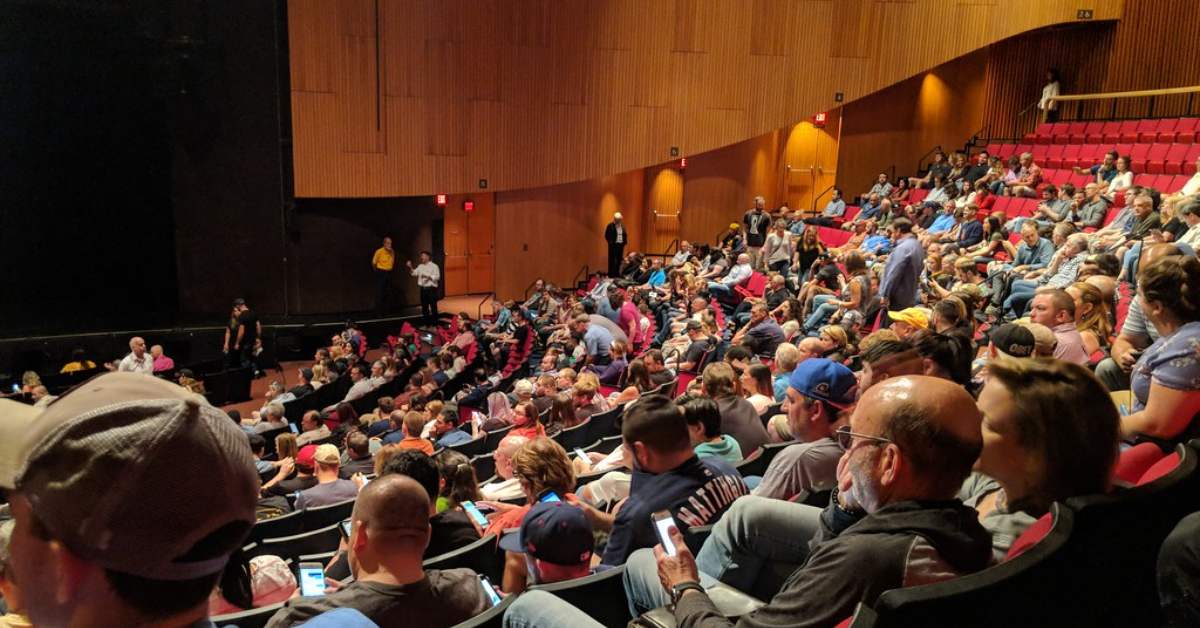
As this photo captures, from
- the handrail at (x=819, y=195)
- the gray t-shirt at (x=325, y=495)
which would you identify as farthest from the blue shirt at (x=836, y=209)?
the gray t-shirt at (x=325, y=495)

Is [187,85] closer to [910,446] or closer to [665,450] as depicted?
[665,450]

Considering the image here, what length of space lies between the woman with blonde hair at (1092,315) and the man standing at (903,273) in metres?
2.57

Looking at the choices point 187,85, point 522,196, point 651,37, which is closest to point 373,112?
point 187,85

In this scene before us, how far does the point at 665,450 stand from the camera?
265cm

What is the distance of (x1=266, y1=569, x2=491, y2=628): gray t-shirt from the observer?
194 cm

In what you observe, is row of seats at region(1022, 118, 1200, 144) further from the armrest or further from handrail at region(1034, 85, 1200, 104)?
the armrest

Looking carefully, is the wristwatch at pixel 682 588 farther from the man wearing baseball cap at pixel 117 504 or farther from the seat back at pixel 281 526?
the seat back at pixel 281 526

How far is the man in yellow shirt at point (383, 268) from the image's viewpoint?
1267 cm

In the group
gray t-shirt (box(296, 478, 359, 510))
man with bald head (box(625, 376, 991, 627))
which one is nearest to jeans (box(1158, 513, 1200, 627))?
man with bald head (box(625, 376, 991, 627))

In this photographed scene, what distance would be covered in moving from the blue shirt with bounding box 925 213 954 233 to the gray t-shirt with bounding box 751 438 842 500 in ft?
28.9

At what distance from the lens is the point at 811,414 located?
2.84 meters

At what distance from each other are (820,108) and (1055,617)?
1343cm

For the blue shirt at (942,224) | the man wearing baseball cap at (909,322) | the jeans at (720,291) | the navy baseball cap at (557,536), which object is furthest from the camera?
the blue shirt at (942,224)

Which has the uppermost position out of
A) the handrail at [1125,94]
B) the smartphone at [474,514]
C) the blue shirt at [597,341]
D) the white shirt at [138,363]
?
the handrail at [1125,94]
